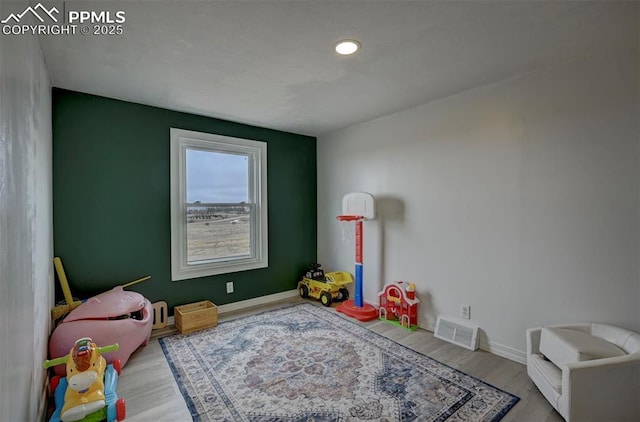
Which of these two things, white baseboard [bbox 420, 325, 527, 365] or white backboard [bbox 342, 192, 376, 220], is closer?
white baseboard [bbox 420, 325, 527, 365]

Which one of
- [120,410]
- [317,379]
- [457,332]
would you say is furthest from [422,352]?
[120,410]

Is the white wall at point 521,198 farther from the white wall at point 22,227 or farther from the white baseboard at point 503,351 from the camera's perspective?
the white wall at point 22,227

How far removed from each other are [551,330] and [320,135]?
11.8 ft

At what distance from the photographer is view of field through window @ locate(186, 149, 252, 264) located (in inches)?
143

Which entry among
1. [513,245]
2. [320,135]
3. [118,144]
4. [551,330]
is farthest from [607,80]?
[118,144]

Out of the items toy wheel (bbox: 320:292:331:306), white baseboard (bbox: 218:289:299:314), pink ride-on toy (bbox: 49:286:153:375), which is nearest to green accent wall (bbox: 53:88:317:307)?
white baseboard (bbox: 218:289:299:314)

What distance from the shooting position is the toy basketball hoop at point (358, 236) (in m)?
3.62

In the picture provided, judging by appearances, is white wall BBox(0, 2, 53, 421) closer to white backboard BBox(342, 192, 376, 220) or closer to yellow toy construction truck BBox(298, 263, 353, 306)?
yellow toy construction truck BBox(298, 263, 353, 306)

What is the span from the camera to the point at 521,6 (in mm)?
1686

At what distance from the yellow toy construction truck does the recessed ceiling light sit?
281cm

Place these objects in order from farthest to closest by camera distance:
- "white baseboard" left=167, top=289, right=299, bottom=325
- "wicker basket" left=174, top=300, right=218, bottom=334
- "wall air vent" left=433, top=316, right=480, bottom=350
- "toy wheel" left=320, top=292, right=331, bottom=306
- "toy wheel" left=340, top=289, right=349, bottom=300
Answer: "toy wheel" left=340, top=289, right=349, bottom=300 → "toy wheel" left=320, top=292, right=331, bottom=306 → "white baseboard" left=167, top=289, right=299, bottom=325 → "wicker basket" left=174, top=300, right=218, bottom=334 → "wall air vent" left=433, top=316, right=480, bottom=350

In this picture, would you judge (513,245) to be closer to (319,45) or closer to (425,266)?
(425,266)

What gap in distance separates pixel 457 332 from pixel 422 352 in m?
0.45

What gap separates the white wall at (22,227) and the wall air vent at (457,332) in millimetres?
3060
